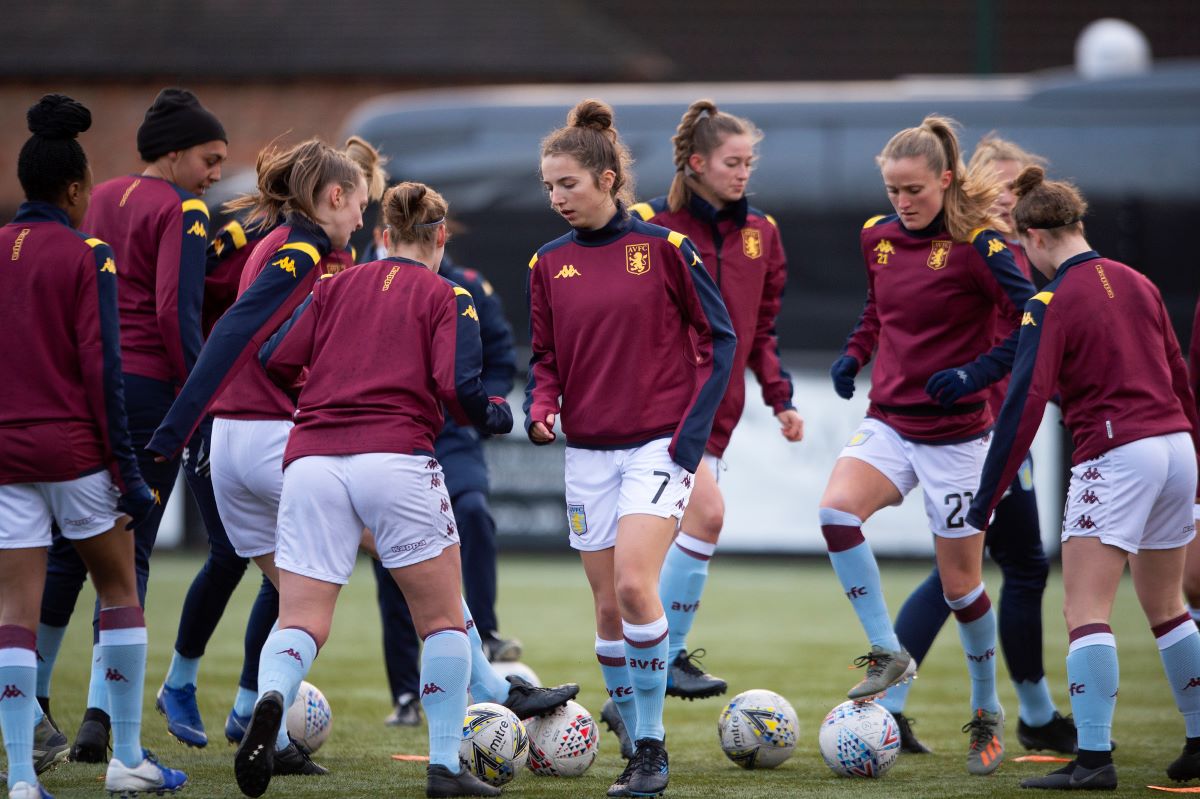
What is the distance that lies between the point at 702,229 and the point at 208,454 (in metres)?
2.37

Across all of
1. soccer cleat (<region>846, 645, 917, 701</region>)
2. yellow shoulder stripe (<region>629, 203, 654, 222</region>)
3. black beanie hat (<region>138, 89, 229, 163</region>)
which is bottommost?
soccer cleat (<region>846, 645, 917, 701</region>)

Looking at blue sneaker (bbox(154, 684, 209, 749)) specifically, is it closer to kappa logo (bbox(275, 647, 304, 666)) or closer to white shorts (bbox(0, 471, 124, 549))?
white shorts (bbox(0, 471, 124, 549))

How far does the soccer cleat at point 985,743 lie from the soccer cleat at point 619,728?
1369 mm

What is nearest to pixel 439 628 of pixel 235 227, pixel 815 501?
pixel 235 227

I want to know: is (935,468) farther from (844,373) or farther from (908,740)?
(908,740)

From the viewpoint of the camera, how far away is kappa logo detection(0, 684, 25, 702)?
525cm

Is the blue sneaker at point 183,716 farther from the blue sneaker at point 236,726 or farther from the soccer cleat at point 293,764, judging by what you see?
the soccer cleat at point 293,764

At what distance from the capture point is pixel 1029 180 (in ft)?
19.9

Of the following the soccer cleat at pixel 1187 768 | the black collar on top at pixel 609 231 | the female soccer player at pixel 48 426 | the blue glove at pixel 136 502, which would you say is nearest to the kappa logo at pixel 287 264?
the female soccer player at pixel 48 426

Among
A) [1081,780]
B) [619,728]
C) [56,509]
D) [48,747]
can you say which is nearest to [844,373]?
[619,728]

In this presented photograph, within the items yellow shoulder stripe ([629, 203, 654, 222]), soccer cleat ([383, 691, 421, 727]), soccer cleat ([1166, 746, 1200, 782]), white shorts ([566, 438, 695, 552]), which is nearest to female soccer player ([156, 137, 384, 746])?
soccer cleat ([383, 691, 421, 727])

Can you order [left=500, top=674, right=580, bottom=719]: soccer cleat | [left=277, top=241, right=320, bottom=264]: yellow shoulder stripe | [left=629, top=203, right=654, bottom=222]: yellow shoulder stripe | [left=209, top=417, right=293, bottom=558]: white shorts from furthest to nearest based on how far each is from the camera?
[left=629, top=203, right=654, bottom=222]: yellow shoulder stripe < [left=500, top=674, right=580, bottom=719]: soccer cleat < [left=209, top=417, right=293, bottom=558]: white shorts < [left=277, top=241, right=320, bottom=264]: yellow shoulder stripe

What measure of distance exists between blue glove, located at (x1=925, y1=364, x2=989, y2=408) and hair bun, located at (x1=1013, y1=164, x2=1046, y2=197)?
0.74 metres

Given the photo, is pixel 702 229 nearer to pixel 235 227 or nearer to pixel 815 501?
pixel 235 227
